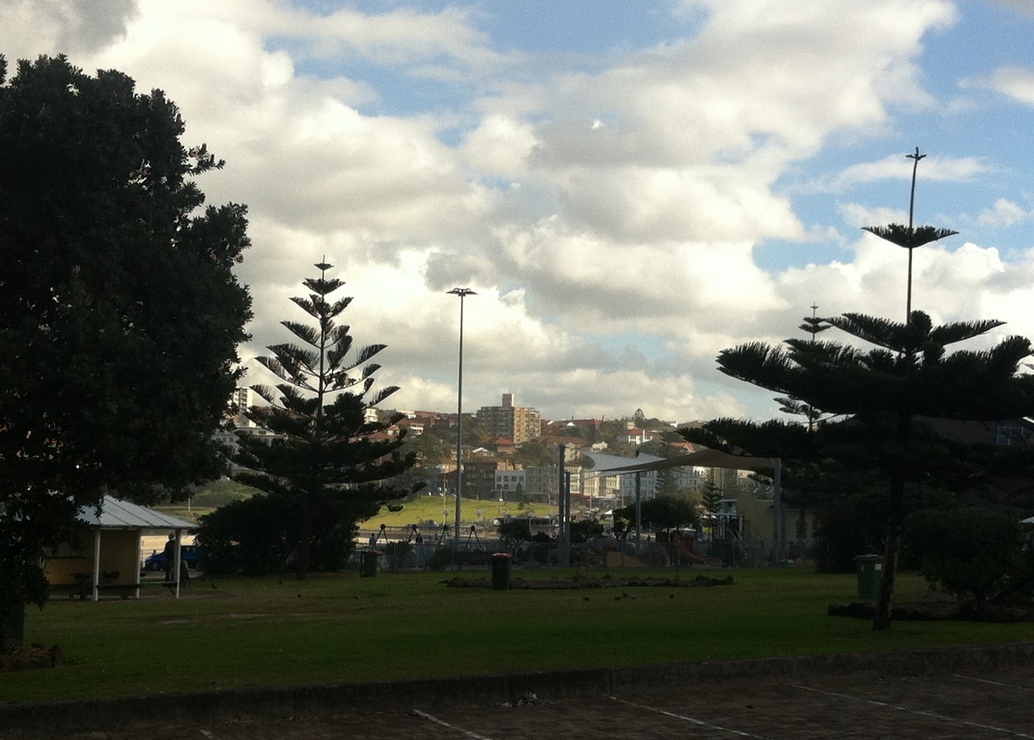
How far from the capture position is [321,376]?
4050 cm

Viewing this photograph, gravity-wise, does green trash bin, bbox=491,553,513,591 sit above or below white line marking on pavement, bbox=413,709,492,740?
above

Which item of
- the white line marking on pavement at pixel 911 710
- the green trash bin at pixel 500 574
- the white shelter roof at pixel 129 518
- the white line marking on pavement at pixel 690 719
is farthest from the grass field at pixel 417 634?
the white shelter roof at pixel 129 518

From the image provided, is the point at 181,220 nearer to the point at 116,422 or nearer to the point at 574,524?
the point at 116,422

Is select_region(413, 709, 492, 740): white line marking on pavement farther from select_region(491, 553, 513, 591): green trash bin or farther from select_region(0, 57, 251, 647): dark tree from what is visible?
select_region(491, 553, 513, 591): green trash bin

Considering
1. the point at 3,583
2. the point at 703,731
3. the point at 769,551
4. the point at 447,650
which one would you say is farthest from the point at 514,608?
the point at 769,551

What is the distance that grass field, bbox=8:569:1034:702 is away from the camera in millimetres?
10977

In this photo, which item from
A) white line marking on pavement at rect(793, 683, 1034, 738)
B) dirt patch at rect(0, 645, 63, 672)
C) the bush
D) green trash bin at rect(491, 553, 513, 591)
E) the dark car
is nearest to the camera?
white line marking on pavement at rect(793, 683, 1034, 738)

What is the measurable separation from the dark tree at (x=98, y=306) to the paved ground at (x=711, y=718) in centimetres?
321

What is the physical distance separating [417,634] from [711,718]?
572 centimetres

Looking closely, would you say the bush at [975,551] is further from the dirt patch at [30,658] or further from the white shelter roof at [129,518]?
Answer: the white shelter roof at [129,518]

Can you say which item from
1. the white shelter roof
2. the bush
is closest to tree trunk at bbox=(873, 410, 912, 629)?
the bush

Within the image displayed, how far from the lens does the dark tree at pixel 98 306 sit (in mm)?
11266

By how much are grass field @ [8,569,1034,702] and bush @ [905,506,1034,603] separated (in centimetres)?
99

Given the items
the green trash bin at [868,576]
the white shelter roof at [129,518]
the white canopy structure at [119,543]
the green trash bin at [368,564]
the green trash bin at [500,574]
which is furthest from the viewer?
the green trash bin at [368,564]
